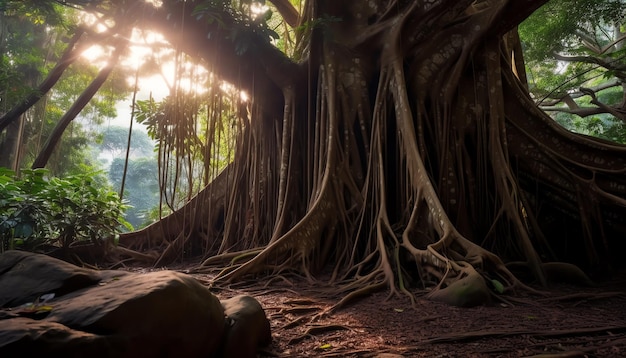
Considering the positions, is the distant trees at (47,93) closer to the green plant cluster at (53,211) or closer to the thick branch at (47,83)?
the thick branch at (47,83)

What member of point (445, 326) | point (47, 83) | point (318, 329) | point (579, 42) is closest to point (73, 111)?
point (47, 83)

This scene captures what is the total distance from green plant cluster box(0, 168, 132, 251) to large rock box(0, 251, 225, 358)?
2.22 metres

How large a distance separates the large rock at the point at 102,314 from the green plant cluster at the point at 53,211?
2215mm

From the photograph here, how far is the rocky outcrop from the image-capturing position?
1.09 meters

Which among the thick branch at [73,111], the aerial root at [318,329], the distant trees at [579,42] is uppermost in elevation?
the distant trees at [579,42]

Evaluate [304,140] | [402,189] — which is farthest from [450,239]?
→ [304,140]

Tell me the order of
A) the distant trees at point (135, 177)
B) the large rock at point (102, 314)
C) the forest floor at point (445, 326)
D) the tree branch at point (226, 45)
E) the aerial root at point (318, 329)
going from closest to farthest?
the large rock at point (102, 314) < the forest floor at point (445, 326) < the aerial root at point (318, 329) < the tree branch at point (226, 45) < the distant trees at point (135, 177)

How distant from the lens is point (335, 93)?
4.14 m

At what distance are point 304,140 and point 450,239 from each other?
2.21 m

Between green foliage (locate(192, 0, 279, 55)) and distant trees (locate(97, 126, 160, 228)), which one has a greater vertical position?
distant trees (locate(97, 126, 160, 228))

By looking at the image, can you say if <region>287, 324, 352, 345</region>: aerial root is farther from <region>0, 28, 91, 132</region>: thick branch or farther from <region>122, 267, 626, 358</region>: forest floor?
<region>0, 28, 91, 132</region>: thick branch

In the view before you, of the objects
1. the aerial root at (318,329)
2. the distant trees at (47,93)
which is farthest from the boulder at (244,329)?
the distant trees at (47,93)

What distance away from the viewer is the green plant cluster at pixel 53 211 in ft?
11.3

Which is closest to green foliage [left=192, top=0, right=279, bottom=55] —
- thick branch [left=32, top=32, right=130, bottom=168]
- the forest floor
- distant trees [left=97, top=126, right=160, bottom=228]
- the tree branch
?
the tree branch
